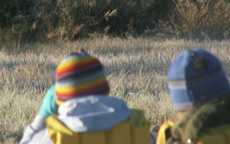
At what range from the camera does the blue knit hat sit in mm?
1183

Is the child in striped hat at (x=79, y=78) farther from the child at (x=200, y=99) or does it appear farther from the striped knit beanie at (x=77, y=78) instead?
the child at (x=200, y=99)

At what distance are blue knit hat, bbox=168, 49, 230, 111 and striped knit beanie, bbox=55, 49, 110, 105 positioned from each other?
39cm

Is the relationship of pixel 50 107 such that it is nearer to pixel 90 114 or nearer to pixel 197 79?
pixel 90 114

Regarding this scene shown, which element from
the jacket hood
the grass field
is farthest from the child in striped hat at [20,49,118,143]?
the grass field

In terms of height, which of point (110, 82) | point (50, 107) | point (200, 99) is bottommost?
point (110, 82)

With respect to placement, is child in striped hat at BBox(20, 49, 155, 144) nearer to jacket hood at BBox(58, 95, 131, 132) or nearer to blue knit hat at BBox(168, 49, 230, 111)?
jacket hood at BBox(58, 95, 131, 132)

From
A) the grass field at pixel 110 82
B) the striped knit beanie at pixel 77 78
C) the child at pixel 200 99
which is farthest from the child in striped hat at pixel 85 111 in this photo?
the grass field at pixel 110 82

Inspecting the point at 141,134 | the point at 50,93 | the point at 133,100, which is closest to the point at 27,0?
the point at 133,100

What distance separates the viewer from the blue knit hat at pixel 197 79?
1183mm

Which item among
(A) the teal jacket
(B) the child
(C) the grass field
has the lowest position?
(C) the grass field

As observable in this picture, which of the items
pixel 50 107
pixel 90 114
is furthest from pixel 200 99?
pixel 50 107

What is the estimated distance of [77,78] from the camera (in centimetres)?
138

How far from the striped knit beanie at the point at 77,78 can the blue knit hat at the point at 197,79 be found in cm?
39

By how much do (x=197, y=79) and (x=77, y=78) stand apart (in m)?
0.54
